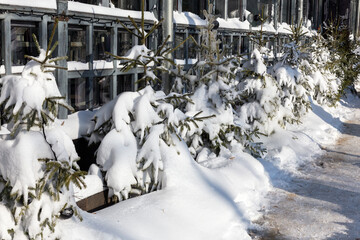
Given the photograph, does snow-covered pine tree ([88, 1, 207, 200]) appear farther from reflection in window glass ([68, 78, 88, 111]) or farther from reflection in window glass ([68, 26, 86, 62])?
reflection in window glass ([68, 26, 86, 62])

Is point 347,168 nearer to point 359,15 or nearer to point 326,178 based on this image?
point 326,178

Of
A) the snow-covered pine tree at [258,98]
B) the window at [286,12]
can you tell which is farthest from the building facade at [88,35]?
the window at [286,12]

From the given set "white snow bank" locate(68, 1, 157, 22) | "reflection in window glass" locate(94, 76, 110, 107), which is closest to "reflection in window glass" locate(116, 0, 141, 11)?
"white snow bank" locate(68, 1, 157, 22)

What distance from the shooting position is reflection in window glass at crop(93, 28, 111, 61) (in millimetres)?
7266

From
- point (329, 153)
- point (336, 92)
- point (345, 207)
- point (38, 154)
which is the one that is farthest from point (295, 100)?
point (38, 154)

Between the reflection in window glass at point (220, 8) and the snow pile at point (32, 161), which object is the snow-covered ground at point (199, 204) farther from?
the reflection in window glass at point (220, 8)

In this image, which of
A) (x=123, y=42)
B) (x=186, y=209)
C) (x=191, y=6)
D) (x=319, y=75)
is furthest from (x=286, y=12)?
(x=186, y=209)

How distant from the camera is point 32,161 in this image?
4.07 m

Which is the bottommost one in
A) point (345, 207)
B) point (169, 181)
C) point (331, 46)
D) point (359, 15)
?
point (345, 207)

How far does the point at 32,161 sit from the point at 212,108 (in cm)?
444

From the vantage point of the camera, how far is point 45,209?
13.4ft

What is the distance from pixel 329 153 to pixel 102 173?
5.36 m

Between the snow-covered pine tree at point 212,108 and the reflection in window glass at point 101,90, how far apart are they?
1202mm

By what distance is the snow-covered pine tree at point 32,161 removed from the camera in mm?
4004
